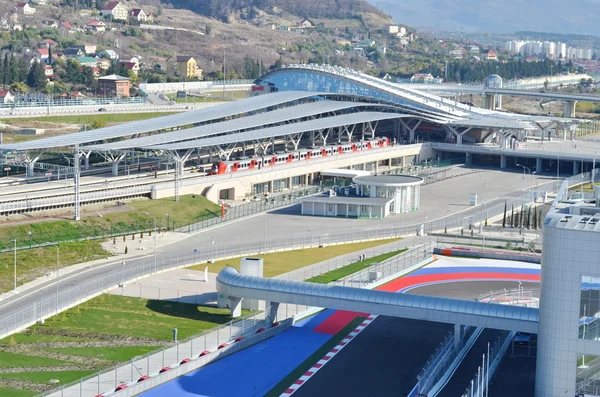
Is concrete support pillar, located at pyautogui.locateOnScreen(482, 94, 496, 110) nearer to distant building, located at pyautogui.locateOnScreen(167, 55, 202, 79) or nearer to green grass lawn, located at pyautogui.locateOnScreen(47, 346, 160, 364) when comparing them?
distant building, located at pyautogui.locateOnScreen(167, 55, 202, 79)

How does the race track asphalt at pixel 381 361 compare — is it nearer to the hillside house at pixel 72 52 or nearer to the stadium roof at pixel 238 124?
the stadium roof at pixel 238 124

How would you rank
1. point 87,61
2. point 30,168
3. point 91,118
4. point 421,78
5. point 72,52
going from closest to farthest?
point 30,168 < point 91,118 < point 87,61 < point 72,52 < point 421,78

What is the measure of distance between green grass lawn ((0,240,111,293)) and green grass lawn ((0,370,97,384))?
40.5 feet

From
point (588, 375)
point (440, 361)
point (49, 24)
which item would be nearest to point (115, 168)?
point (440, 361)

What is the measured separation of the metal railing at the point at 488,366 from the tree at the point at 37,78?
9786cm

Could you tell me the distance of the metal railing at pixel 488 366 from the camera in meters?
36.5

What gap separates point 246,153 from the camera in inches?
3654

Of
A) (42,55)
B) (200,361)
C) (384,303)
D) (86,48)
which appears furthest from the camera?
(86,48)

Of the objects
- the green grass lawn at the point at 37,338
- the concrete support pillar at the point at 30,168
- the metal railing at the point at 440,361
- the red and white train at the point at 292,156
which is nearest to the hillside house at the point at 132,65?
the red and white train at the point at 292,156

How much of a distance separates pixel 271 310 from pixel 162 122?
1847 inches

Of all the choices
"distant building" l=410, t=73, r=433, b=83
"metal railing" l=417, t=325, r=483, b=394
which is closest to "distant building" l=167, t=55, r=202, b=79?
"distant building" l=410, t=73, r=433, b=83

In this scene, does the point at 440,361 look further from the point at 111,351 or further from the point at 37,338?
the point at 37,338

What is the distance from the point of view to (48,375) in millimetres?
37750

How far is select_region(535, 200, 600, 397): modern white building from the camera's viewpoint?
34.1m
